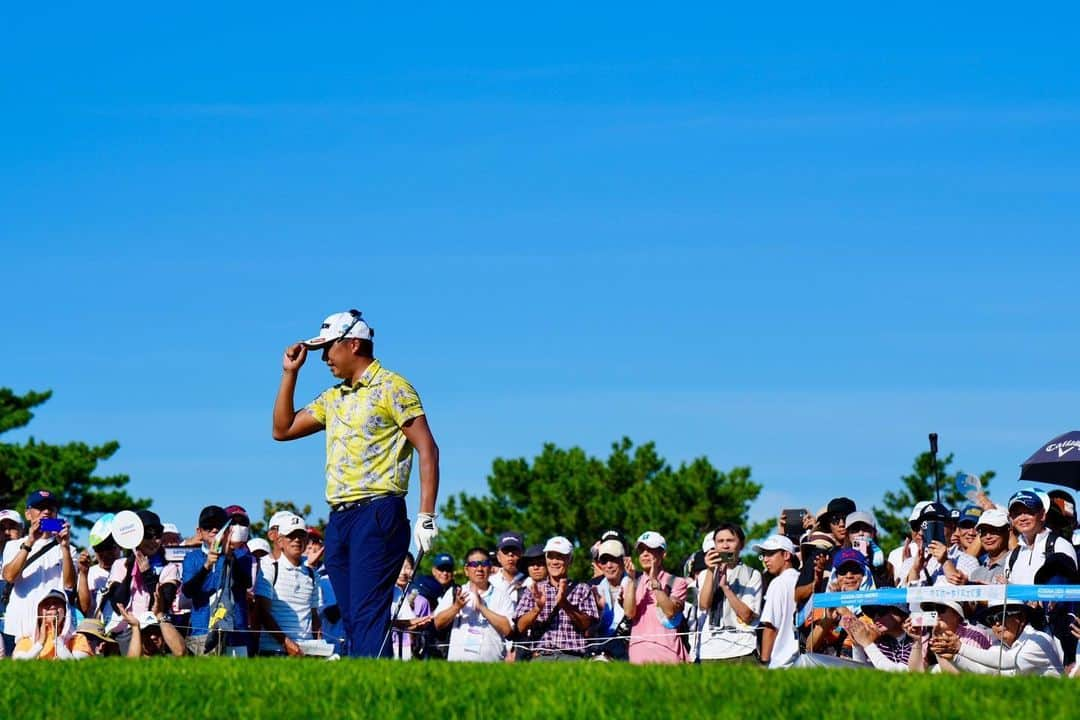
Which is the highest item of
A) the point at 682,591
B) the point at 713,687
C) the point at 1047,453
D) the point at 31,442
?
the point at 31,442

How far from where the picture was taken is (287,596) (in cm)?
1590

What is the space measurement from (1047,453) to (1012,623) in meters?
6.44

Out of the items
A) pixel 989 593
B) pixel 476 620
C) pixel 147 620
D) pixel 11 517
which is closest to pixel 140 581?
pixel 147 620

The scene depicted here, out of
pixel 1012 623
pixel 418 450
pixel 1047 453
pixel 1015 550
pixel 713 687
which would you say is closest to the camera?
pixel 713 687

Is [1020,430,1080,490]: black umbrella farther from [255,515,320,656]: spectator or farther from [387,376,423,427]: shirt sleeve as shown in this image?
[387,376,423,427]: shirt sleeve

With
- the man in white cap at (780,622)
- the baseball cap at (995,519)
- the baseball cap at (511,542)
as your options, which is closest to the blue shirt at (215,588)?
the baseball cap at (511,542)

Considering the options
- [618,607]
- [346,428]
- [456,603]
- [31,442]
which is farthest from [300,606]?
[31,442]

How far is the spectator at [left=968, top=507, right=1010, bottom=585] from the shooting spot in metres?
14.0

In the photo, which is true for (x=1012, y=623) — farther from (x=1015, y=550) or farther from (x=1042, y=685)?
(x=1042, y=685)

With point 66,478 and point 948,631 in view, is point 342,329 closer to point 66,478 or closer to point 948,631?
point 948,631

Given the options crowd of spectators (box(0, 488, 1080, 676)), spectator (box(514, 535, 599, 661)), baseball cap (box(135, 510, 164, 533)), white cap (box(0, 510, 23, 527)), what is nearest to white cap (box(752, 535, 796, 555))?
crowd of spectators (box(0, 488, 1080, 676))

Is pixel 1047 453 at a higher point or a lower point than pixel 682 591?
higher

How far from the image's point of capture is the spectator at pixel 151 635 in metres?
15.4

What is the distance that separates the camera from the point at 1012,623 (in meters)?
12.7
